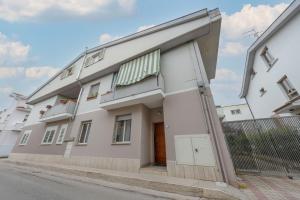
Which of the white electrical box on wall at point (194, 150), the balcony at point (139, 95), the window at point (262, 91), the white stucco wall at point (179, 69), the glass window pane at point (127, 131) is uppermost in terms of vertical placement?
the window at point (262, 91)

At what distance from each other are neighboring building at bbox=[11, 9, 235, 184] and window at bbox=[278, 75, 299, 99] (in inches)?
201

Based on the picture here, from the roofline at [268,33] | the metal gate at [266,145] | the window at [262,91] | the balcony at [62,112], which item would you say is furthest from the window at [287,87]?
the balcony at [62,112]

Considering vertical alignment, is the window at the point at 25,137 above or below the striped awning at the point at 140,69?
below

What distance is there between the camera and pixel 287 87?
9.96 m

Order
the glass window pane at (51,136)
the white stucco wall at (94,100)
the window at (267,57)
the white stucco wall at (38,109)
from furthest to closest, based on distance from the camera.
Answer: the white stucco wall at (38,109)
the glass window pane at (51,136)
the window at (267,57)
the white stucco wall at (94,100)

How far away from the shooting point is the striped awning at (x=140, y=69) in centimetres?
766

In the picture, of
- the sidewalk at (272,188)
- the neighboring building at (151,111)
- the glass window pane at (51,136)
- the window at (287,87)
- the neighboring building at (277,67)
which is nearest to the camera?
the sidewalk at (272,188)

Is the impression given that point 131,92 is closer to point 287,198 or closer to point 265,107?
point 287,198

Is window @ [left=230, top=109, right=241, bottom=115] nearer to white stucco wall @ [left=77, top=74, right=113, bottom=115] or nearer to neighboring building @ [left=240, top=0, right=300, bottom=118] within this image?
neighboring building @ [left=240, top=0, right=300, bottom=118]

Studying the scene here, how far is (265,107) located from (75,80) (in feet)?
60.0

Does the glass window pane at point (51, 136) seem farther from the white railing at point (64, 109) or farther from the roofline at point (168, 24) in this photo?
the roofline at point (168, 24)

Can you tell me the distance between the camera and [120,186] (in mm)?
5199

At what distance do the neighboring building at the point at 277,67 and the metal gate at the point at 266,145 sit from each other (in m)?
3.84

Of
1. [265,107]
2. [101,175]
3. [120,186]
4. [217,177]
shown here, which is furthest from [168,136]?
[265,107]
